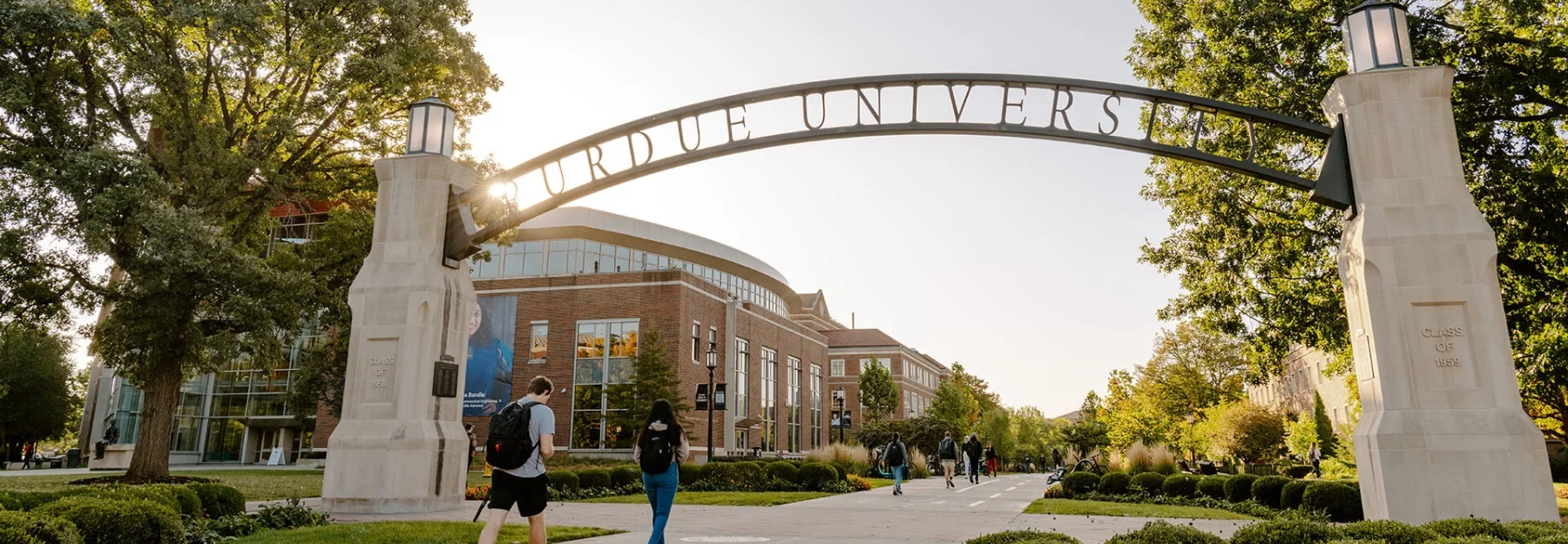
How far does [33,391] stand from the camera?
4378cm

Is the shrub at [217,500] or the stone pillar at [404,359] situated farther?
the stone pillar at [404,359]

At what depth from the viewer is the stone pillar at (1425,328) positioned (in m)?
7.46

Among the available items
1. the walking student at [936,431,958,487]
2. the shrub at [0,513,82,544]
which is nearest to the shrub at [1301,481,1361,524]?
the walking student at [936,431,958,487]

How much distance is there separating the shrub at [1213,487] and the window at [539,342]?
3236 centimetres

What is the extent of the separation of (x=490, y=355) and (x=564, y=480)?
26.4m

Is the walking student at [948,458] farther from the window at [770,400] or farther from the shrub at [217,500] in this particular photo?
the window at [770,400]

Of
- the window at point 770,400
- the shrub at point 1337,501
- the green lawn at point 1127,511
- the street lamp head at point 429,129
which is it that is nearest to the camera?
the street lamp head at point 429,129

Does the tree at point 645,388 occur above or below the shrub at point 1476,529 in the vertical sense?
above

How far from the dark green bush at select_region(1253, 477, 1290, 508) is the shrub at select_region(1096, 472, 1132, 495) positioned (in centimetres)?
356

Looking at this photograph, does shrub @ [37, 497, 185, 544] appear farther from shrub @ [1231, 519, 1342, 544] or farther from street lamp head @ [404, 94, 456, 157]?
shrub @ [1231, 519, 1342, 544]

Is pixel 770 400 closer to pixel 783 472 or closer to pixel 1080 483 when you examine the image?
pixel 783 472

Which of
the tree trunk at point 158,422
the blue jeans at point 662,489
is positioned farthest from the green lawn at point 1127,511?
the tree trunk at point 158,422

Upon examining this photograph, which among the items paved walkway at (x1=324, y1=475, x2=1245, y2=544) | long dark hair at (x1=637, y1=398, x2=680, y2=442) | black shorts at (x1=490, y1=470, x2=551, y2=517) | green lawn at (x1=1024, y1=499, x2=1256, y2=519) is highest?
long dark hair at (x1=637, y1=398, x2=680, y2=442)

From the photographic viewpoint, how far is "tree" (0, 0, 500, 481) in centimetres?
1436
